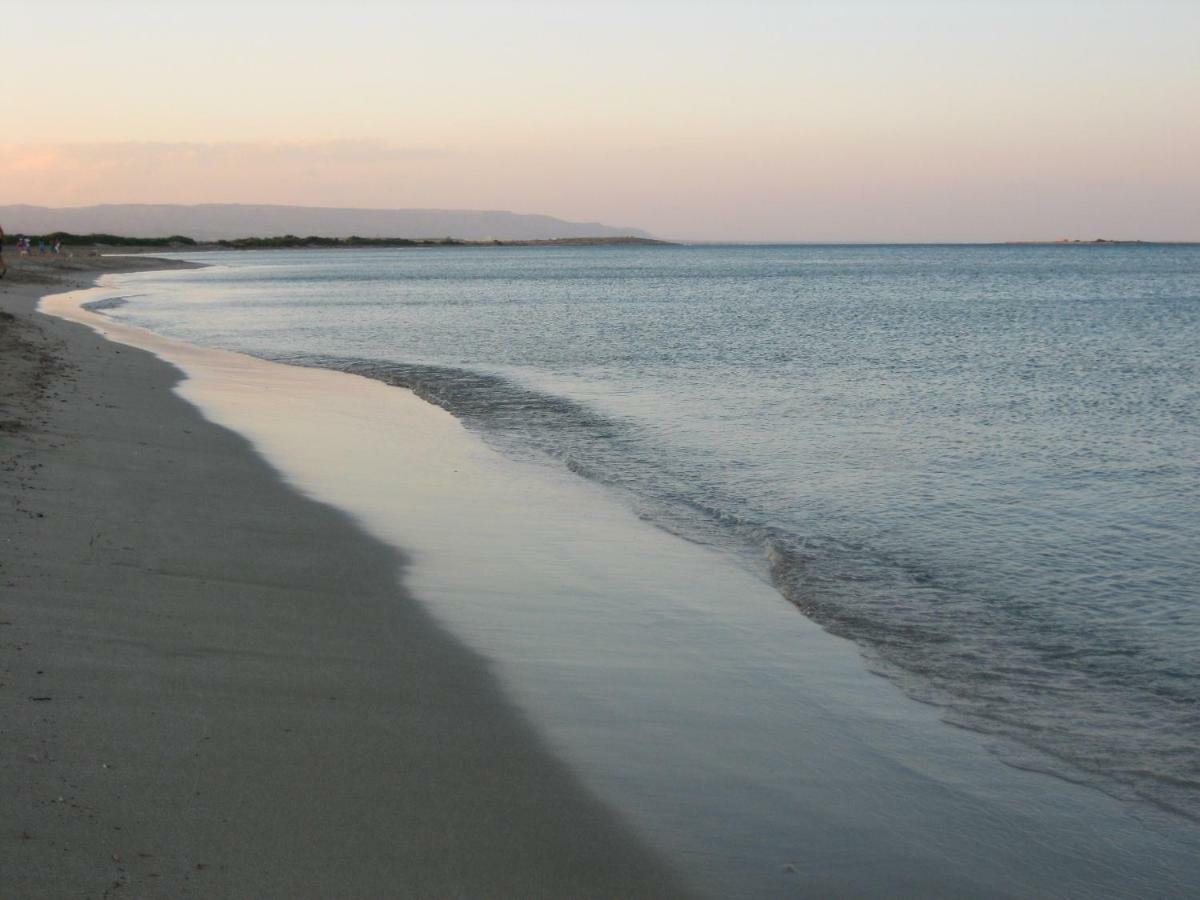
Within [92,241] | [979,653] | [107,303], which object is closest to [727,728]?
[979,653]

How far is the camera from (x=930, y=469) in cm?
1471

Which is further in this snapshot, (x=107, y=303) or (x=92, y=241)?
(x=92, y=241)

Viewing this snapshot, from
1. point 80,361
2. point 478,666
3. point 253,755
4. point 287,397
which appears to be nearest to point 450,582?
point 478,666

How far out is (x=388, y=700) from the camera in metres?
6.30

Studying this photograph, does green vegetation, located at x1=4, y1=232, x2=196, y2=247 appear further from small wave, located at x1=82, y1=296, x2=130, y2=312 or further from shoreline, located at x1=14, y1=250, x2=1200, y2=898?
shoreline, located at x1=14, y1=250, x2=1200, y2=898

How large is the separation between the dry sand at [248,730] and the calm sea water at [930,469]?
2994 millimetres

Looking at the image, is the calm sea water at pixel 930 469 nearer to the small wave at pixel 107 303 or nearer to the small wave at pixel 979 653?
the small wave at pixel 979 653

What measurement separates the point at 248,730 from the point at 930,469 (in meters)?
11.0

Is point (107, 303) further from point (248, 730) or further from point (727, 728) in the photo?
point (727, 728)

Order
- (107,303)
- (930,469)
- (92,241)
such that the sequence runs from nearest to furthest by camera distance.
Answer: (930,469)
(107,303)
(92,241)

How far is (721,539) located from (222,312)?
37528mm

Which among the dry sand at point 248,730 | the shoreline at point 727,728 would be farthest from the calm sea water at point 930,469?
the dry sand at point 248,730

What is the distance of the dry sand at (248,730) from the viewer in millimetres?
4426

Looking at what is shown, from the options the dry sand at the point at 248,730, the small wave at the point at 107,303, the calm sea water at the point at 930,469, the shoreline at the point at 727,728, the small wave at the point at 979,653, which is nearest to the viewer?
the dry sand at the point at 248,730
